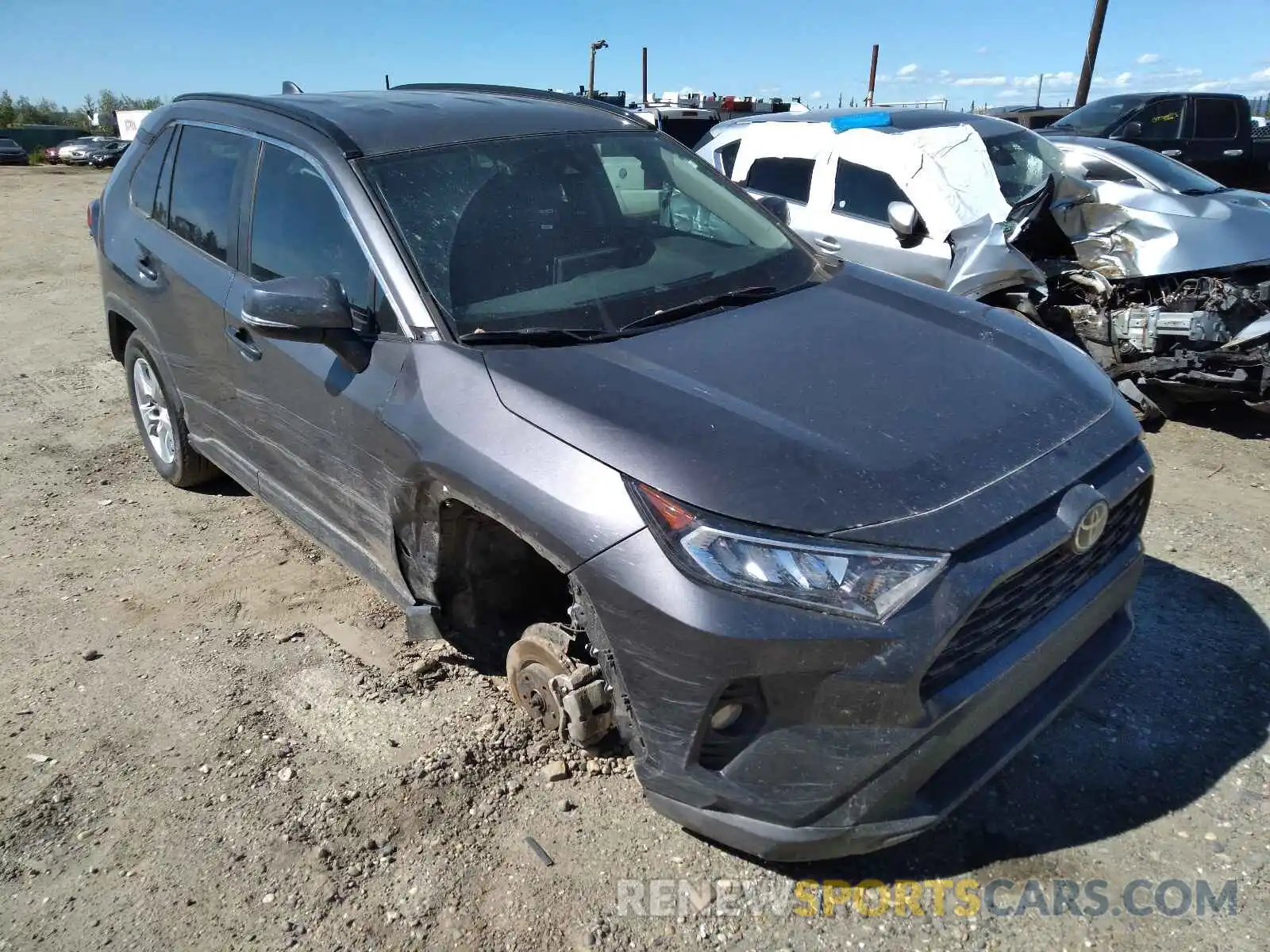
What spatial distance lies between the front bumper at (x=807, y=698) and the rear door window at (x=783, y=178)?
16.3 feet

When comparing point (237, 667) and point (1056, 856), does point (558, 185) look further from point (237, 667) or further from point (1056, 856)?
point (1056, 856)

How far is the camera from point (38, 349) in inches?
300

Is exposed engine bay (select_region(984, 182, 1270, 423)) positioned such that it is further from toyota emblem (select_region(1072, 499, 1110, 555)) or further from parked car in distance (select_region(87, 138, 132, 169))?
parked car in distance (select_region(87, 138, 132, 169))

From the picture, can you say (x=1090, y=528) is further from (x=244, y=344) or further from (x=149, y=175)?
(x=149, y=175)

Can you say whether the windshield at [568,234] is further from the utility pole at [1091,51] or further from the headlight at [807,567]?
the utility pole at [1091,51]

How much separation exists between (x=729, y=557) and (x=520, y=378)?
0.79m

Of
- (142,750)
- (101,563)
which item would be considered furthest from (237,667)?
(101,563)

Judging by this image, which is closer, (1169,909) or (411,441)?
(1169,909)

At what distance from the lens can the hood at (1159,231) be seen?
5.75 metres

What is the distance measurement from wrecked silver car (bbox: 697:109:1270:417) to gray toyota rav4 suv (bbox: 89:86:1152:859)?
8.89 feet

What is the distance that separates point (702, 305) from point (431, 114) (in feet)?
4.03

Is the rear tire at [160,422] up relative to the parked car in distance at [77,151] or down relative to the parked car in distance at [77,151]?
up

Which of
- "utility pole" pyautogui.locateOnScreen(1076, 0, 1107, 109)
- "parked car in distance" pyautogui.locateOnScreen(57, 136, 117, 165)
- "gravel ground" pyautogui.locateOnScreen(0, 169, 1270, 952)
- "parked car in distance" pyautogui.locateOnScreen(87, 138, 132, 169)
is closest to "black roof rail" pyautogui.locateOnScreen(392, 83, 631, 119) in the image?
"gravel ground" pyautogui.locateOnScreen(0, 169, 1270, 952)

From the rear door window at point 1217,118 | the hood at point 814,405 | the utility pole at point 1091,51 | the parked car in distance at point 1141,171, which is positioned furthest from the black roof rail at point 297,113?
the utility pole at point 1091,51
